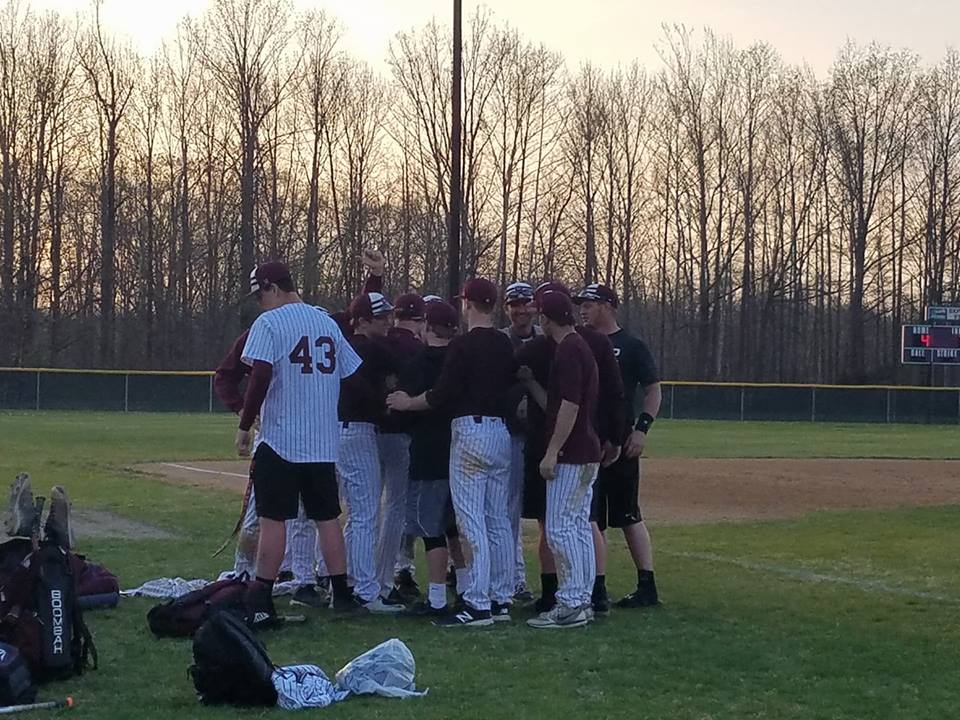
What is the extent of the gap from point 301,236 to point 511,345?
160 feet

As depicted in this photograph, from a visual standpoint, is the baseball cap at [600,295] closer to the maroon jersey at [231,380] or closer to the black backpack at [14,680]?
the maroon jersey at [231,380]

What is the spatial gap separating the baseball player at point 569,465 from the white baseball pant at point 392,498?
1081 mm

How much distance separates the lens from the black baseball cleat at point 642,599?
8148 millimetres

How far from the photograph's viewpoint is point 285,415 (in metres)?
7.39

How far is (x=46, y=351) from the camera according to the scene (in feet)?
176

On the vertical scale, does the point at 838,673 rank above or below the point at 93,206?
below

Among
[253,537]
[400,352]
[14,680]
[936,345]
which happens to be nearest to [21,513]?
[14,680]

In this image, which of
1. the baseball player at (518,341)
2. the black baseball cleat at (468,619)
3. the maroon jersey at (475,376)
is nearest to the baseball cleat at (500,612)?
the black baseball cleat at (468,619)

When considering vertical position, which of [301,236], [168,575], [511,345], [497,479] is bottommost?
[168,575]

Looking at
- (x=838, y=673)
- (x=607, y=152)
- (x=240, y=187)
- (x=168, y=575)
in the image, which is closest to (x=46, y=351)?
(x=240, y=187)

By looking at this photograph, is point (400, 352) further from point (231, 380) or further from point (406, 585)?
point (406, 585)

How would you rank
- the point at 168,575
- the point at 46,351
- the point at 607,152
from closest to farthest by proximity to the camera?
the point at 168,575 < the point at 46,351 < the point at 607,152

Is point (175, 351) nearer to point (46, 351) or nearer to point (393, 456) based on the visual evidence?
point (46, 351)

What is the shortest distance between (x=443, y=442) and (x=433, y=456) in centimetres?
10
